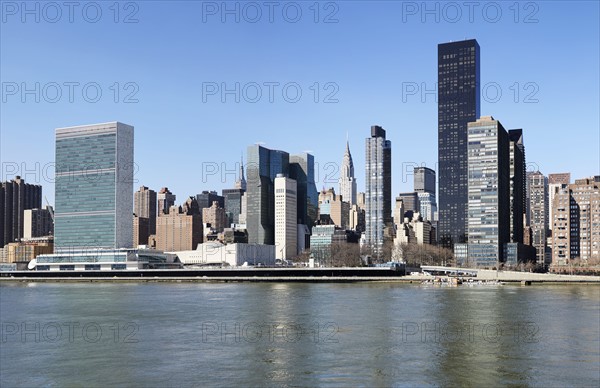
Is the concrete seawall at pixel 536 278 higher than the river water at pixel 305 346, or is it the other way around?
the river water at pixel 305 346

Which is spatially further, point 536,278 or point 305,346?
point 536,278

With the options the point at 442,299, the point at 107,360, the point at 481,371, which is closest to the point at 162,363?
the point at 107,360

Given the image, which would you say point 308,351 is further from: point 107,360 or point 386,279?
point 386,279

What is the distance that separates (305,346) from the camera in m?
56.2

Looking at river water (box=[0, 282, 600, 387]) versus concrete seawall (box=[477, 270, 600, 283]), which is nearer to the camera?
river water (box=[0, 282, 600, 387])

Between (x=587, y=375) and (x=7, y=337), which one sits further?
(x=7, y=337)

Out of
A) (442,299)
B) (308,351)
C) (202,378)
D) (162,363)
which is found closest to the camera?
(202,378)

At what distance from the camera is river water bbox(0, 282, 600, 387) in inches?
1748

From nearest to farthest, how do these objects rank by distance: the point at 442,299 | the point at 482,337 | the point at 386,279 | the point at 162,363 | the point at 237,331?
1. the point at 162,363
2. the point at 482,337
3. the point at 237,331
4. the point at 442,299
5. the point at 386,279

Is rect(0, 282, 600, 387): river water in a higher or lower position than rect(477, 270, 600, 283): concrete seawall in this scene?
higher

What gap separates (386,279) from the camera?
7500 inches

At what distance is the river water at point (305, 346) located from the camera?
4441 centimetres

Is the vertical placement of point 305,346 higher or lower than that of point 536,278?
higher

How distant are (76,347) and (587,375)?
38.2 m
